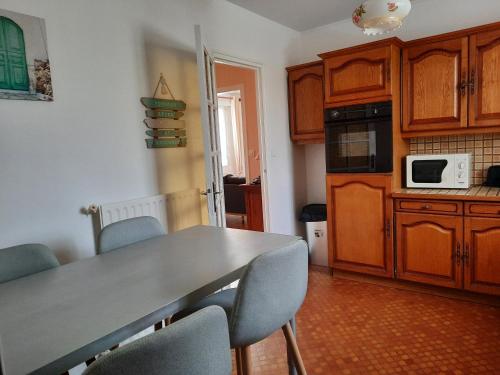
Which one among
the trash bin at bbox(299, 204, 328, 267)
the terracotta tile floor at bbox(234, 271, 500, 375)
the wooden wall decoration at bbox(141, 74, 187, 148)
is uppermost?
the wooden wall decoration at bbox(141, 74, 187, 148)

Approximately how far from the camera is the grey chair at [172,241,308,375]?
3.75 feet

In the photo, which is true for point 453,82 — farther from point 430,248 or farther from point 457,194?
point 430,248

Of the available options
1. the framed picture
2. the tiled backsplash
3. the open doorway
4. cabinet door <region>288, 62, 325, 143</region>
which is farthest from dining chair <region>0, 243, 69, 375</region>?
the tiled backsplash

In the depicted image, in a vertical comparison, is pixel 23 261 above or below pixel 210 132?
below

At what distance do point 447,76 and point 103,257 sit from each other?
262 cm

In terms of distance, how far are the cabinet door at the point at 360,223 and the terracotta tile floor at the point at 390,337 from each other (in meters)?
0.28

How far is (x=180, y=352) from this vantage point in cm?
80

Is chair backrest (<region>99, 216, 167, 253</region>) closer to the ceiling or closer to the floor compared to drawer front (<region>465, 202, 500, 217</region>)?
closer to the ceiling

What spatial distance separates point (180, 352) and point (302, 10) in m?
3.10

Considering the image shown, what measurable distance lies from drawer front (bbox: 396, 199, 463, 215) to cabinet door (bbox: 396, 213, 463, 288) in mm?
38

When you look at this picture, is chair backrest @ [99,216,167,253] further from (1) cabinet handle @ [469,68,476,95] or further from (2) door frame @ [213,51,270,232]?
(1) cabinet handle @ [469,68,476,95]

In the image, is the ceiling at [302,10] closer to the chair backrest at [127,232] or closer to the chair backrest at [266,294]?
the chair backrest at [127,232]

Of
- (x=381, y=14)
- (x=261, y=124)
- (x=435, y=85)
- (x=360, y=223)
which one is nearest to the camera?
(x=381, y=14)

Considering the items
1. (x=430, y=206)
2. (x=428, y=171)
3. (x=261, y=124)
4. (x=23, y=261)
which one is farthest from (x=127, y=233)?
(x=428, y=171)
